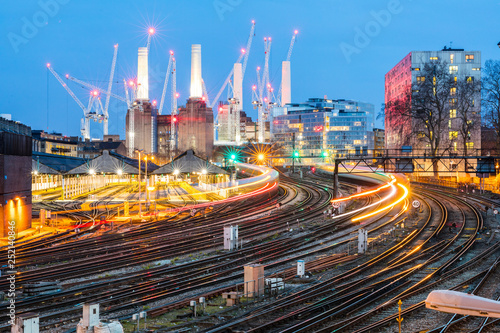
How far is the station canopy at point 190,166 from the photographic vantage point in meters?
55.6

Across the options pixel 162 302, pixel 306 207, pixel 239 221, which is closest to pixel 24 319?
pixel 162 302

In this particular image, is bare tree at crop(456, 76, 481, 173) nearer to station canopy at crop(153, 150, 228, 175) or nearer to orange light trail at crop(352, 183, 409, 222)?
orange light trail at crop(352, 183, 409, 222)

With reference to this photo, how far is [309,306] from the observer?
1733 cm

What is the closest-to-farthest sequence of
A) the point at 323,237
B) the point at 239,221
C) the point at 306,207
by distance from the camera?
the point at 323,237, the point at 239,221, the point at 306,207

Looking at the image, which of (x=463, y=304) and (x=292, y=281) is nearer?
(x=463, y=304)

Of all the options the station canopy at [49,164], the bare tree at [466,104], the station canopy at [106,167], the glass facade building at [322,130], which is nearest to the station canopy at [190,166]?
the station canopy at [106,167]

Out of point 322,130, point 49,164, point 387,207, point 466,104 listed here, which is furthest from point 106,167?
point 322,130

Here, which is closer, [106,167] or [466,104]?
[106,167]

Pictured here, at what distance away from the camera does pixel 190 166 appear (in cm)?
5609

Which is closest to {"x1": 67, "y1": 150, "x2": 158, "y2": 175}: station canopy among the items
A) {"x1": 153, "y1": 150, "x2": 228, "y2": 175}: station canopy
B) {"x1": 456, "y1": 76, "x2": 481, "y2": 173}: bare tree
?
{"x1": 153, "y1": 150, "x2": 228, "y2": 175}: station canopy

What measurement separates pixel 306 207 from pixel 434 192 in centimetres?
1712

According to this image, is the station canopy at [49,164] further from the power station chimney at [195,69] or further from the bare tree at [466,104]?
the power station chimney at [195,69]

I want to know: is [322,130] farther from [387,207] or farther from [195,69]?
[387,207]

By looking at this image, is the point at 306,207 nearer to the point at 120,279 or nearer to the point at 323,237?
the point at 323,237
